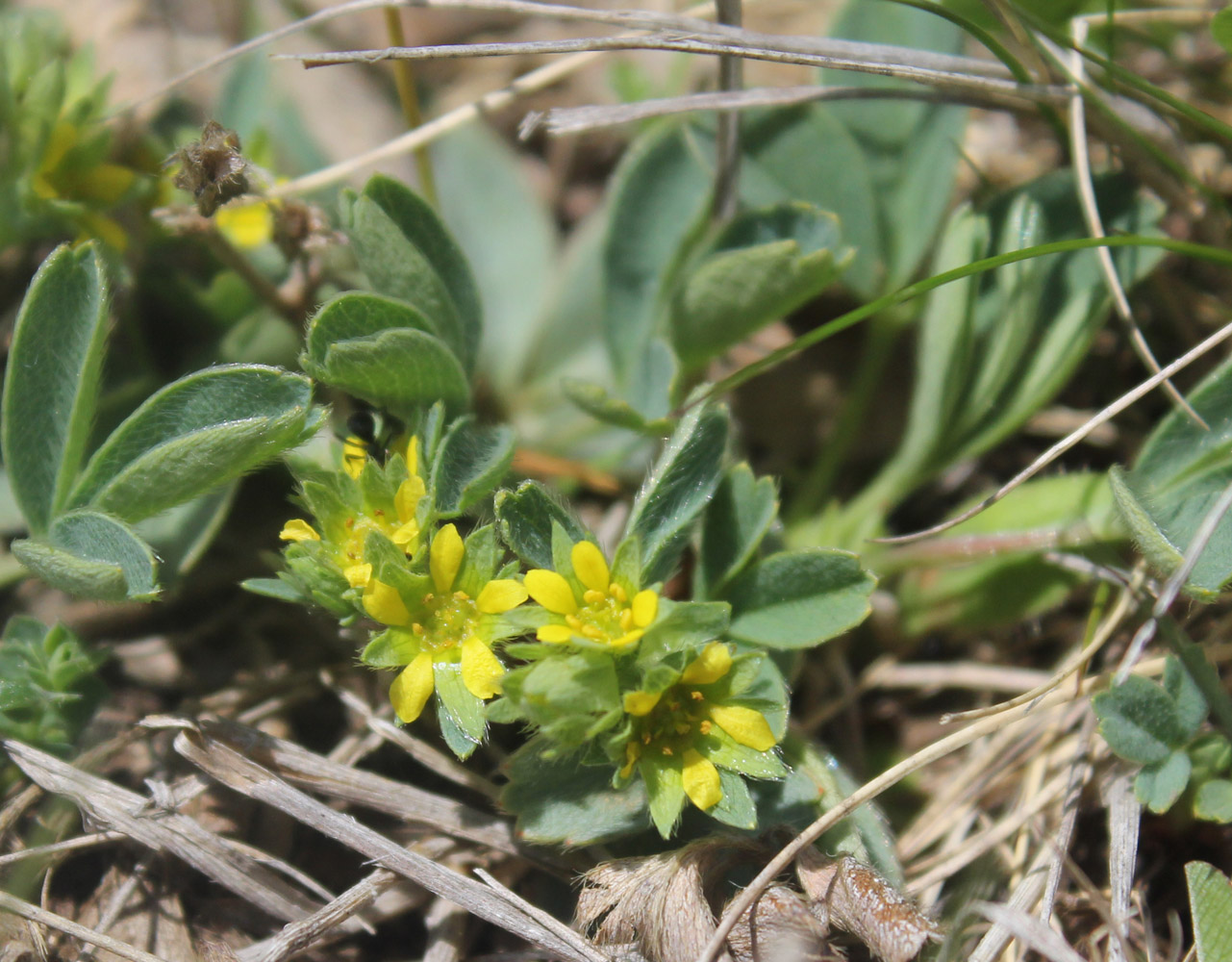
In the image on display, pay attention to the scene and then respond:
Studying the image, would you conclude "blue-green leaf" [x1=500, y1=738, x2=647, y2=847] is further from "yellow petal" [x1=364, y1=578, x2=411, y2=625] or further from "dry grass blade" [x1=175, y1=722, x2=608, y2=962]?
"yellow petal" [x1=364, y1=578, x2=411, y2=625]

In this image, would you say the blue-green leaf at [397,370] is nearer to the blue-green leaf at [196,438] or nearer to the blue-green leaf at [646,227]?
the blue-green leaf at [196,438]

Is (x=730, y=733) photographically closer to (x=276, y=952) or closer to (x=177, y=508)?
(x=276, y=952)

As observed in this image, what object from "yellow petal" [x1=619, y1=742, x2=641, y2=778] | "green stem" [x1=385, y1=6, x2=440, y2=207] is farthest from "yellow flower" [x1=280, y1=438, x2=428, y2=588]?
"green stem" [x1=385, y1=6, x2=440, y2=207]

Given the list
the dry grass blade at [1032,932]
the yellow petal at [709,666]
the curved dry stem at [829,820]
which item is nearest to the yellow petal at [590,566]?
the yellow petal at [709,666]

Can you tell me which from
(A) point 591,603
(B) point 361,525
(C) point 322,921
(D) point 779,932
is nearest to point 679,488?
(A) point 591,603

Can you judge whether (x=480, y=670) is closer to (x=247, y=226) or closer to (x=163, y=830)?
(x=163, y=830)
